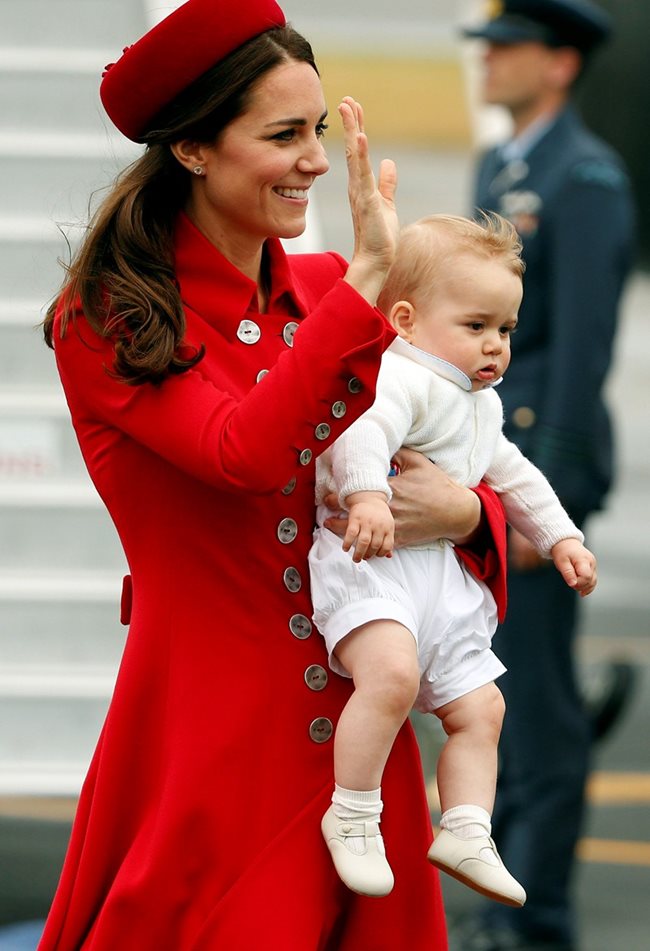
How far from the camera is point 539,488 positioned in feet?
9.41

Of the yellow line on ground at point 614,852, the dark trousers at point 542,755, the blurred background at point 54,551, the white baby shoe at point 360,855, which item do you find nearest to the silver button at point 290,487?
the white baby shoe at point 360,855

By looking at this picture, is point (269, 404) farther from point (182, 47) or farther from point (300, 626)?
point (182, 47)

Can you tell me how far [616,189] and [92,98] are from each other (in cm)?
134

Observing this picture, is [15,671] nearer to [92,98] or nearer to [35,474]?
[35,474]

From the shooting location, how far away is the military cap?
5.34 m

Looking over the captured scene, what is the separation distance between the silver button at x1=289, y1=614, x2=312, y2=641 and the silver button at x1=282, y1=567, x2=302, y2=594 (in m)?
0.04

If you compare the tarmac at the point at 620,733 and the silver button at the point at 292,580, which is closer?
the silver button at the point at 292,580

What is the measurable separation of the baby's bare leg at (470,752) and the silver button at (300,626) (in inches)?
9.3

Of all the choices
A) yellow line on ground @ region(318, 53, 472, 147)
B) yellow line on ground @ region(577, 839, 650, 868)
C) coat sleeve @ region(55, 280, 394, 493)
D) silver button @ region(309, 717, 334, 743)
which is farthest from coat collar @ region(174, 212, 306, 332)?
yellow line on ground @ region(318, 53, 472, 147)

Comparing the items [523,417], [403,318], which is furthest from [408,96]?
[403,318]

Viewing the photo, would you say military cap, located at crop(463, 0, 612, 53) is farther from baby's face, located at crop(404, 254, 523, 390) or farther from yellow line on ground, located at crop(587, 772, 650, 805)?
baby's face, located at crop(404, 254, 523, 390)

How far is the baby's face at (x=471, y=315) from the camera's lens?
268 cm

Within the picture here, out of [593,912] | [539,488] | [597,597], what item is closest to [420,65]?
[597,597]

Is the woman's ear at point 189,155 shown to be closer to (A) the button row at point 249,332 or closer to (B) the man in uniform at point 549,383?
(A) the button row at point 249,332
